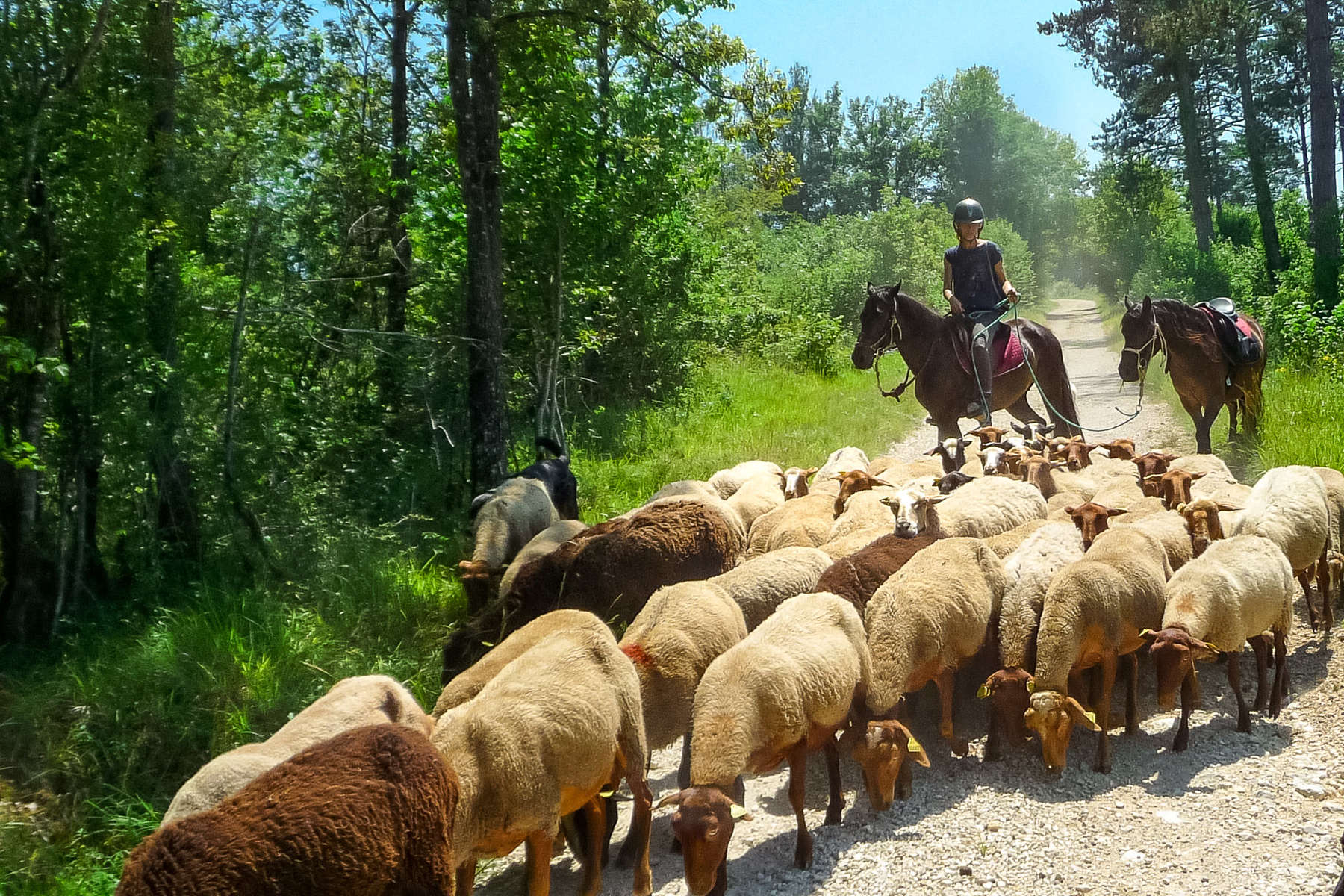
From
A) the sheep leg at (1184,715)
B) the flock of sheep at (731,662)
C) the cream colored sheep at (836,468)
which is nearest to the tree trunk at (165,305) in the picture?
the flock of sheep at (731,662)

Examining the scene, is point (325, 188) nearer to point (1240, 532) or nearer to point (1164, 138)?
point (1240, 532)

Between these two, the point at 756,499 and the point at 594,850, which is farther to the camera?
the point at 756,499

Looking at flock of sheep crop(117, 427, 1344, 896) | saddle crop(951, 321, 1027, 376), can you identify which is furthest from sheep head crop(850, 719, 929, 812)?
saddle crop(951, 321, 1027, 376)

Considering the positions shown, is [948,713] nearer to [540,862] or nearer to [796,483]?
[540,862]

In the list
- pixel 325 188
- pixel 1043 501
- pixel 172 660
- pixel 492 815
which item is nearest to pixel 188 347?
pixel 172 660

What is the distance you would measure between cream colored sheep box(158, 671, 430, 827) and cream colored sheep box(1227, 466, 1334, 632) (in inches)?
247

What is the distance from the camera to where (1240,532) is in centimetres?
766

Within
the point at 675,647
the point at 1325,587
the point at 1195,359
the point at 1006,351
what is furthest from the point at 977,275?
the point at 675,647

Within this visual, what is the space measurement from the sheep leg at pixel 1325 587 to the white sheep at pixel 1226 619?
1170mm

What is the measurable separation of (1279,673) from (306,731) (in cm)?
615

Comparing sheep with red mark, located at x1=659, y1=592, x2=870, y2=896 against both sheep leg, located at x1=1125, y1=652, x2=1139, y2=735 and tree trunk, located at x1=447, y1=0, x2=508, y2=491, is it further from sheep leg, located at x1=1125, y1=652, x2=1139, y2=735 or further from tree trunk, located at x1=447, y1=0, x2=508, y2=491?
tree trunk, located at x1=447, y1=0, x2=508, y2=491

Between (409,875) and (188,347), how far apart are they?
19.5 feet

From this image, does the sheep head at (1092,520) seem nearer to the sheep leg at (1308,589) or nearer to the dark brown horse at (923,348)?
the sheep leg at (1308,589)

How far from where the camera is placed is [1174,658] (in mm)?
5914
